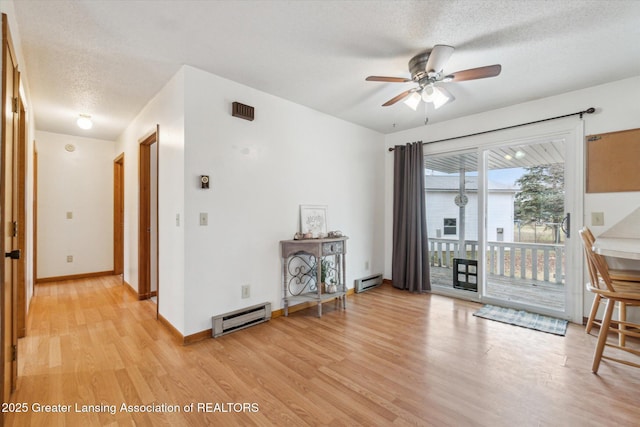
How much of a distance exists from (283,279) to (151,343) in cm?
138

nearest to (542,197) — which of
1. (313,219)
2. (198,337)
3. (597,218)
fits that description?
(597,218)

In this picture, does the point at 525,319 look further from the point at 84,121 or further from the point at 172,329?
the point at 84,121

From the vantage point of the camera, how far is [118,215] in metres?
5.12

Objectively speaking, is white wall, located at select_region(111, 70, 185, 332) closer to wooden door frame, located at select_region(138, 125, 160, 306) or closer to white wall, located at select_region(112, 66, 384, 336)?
white wall, located at select_region(112, 66, 384, 336)

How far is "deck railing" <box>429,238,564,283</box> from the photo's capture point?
3652mm

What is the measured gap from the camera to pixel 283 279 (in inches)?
128

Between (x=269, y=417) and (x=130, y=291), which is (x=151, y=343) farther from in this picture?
(x=130, y=291)

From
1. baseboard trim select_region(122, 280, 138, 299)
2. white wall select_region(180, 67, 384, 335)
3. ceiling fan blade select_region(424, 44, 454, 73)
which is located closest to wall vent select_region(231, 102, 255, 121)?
white wall select_region(180, 67, 384, 335)

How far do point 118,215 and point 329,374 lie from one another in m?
4.99

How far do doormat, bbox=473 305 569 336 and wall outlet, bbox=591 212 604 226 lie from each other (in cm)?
110

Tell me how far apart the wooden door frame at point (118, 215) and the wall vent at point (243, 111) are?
3.50 metres

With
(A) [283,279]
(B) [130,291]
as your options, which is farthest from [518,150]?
(B) [130,291]

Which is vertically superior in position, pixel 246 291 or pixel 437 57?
pixel 437 57

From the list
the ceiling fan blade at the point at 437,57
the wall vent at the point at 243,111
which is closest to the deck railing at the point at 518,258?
the ceiling fan blade at the point at 437,57
